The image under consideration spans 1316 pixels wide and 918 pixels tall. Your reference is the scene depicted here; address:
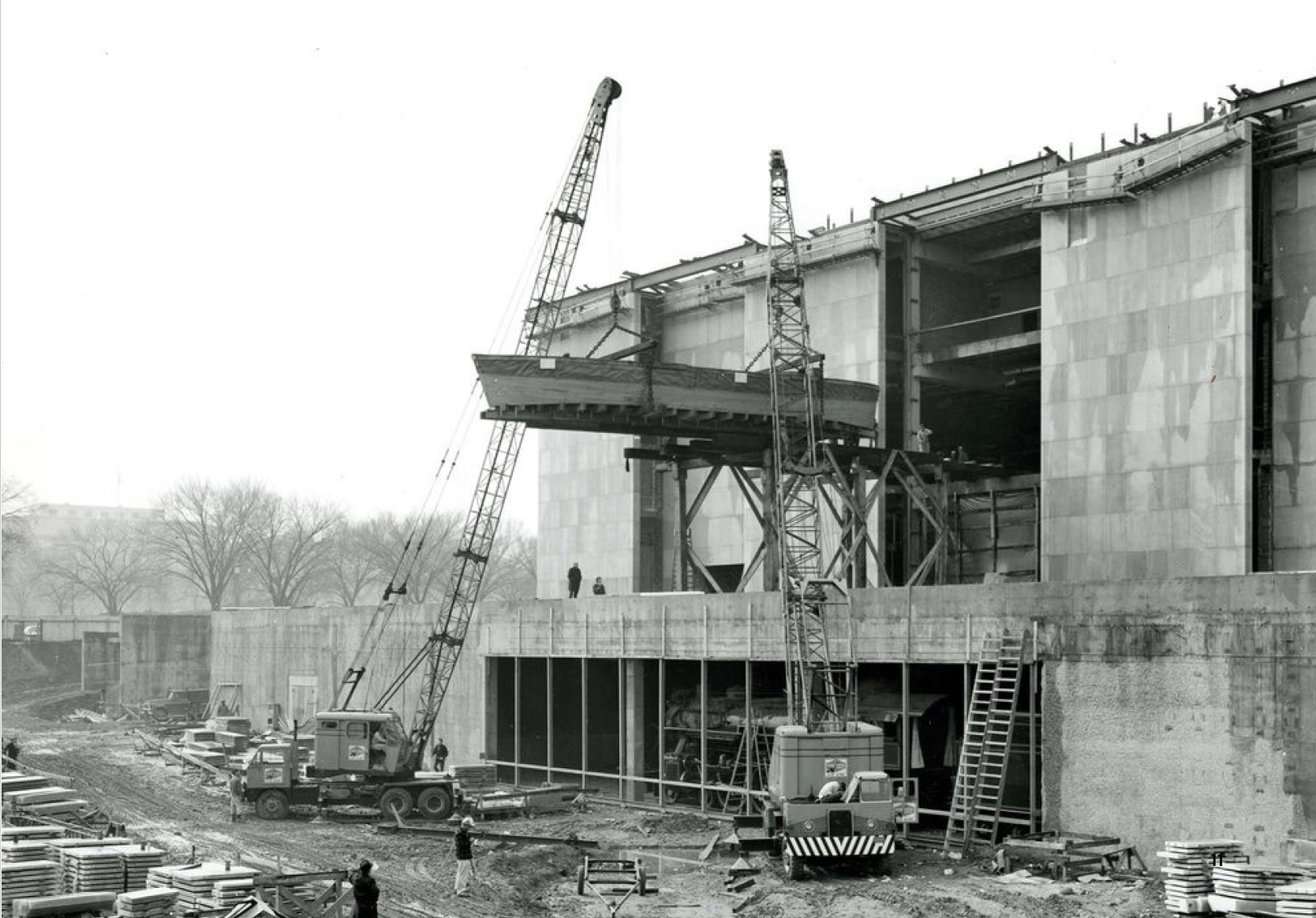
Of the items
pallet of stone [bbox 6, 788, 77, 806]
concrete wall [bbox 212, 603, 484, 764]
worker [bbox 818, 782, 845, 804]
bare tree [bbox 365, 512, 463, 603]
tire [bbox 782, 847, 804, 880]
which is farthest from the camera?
bare tree [bbox 365, 512, 463, 603]

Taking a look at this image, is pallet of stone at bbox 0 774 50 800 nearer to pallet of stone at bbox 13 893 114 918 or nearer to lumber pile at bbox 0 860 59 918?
lumber pile at bbox 0 860 59 918

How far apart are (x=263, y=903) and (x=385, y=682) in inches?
1378

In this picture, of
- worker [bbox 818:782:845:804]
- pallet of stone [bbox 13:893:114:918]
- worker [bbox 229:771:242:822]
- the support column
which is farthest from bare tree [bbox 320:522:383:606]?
pallet of stone [bbox 13:893:114:918]

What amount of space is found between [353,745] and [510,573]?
91445mm

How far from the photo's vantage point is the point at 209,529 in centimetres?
10606

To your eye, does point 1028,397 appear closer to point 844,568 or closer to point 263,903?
point 844,568

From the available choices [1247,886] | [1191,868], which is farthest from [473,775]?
[1247,886]

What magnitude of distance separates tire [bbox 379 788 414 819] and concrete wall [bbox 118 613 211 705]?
4369cm

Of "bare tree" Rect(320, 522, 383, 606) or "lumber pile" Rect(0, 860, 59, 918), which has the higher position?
"bare tree" Rect(320, 522, 383, 606)

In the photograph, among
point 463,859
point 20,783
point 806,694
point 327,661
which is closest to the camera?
point 463,859

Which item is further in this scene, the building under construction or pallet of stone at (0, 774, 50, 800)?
pallet of stone at (0, 774, 50, 800)

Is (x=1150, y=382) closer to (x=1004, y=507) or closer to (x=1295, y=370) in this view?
(x=1295, y=370)

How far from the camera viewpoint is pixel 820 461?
145 feet

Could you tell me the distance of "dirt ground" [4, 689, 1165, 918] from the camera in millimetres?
24812
